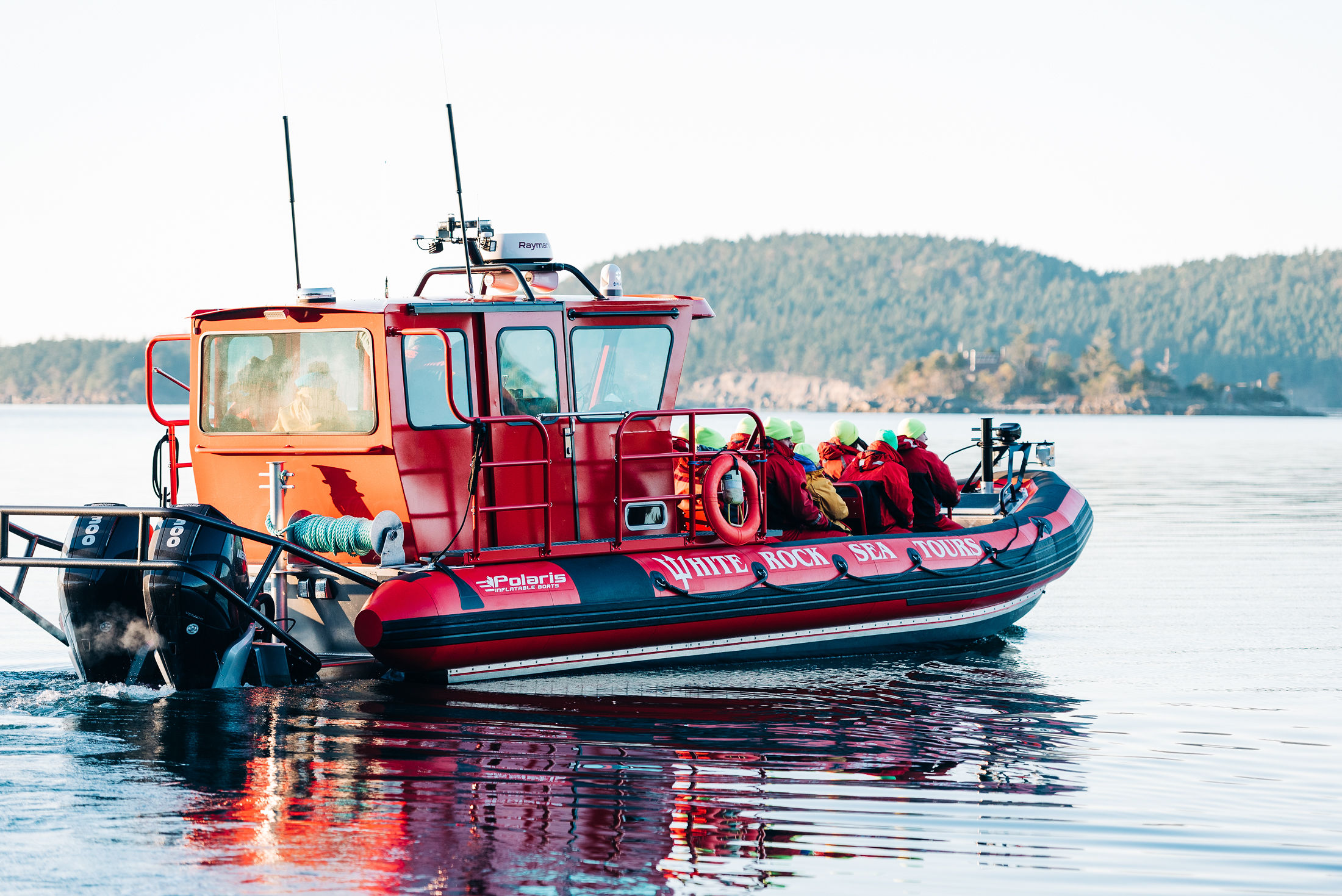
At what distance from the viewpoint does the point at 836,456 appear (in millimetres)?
11336

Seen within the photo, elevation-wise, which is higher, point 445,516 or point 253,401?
point 253,401

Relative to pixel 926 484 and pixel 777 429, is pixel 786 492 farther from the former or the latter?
pixel 926 484

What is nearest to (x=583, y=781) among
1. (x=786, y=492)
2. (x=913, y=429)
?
(x=786, y=492)

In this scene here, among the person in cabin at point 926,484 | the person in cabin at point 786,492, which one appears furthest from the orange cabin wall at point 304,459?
the person in cabin at point 926,484

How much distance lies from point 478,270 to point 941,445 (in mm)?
51099

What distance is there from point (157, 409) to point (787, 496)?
425 centimetres

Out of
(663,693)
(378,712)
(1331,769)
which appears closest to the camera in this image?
(1331,769)

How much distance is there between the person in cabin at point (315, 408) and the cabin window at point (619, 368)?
151 cm

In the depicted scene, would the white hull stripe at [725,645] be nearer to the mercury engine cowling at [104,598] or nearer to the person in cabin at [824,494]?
the person in cabin at [824,494]

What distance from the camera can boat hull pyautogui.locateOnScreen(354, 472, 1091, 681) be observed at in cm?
819

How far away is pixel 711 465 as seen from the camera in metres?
9.29

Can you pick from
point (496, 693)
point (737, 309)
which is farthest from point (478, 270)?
point (737, 309)

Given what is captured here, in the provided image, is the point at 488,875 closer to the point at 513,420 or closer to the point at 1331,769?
the point at 513,420

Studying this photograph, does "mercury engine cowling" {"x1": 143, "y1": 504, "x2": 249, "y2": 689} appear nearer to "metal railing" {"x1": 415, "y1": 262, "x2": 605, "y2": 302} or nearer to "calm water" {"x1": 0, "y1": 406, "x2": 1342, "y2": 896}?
"calm water" {"x1": 0, "y1": 406, "x2": 1342, "y2": 896}
